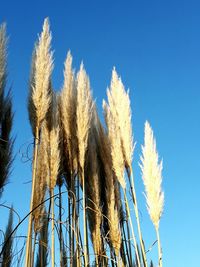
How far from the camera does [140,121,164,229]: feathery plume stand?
3.19 meters

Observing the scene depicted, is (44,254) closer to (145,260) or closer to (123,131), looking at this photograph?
(145,260)

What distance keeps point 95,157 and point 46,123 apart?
63 centimetres

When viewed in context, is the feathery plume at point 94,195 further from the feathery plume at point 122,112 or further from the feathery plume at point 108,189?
the feathery plume at point 122,112

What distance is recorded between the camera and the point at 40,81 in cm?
342

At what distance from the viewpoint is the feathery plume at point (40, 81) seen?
338 centimetres

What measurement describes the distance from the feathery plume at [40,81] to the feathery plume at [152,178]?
91 centimetres

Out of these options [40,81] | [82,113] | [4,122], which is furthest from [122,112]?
[4,122]

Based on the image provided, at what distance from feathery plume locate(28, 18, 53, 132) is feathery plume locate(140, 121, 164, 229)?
0.91 m

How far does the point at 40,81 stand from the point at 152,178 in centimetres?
121

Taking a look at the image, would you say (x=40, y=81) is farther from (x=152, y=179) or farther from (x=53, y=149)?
(x=152, y=179)

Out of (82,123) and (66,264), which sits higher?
(82,123)

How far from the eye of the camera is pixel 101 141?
4211 millimetres

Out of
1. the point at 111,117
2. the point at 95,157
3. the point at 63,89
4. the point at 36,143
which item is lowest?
the point at 36,143

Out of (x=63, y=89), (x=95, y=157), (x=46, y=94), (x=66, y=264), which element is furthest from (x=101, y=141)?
(x=66, y=264)
